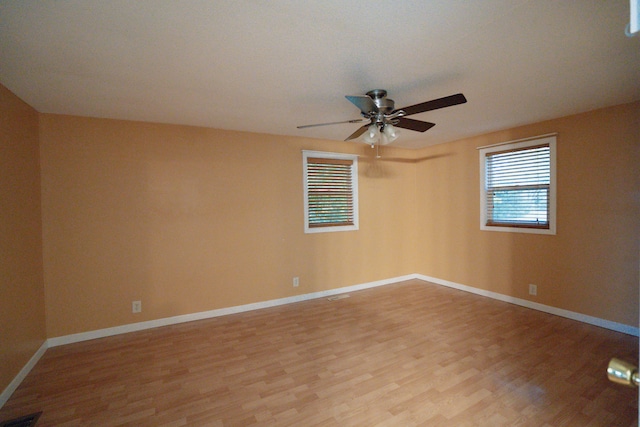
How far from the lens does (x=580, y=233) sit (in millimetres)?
3232

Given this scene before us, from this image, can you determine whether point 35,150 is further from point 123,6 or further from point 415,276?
point 415,276

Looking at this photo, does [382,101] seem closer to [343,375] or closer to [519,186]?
[343,375]

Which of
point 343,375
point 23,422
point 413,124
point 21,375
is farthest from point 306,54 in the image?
point 21,375

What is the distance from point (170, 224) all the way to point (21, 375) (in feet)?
5.70

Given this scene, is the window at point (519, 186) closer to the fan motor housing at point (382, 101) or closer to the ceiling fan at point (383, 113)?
the ceiling fan at point (383, 113)

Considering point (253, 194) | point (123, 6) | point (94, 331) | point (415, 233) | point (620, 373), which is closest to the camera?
point (620, 373)

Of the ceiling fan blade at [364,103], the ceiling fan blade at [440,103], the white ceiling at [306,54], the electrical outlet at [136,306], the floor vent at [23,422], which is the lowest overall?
the floor vent at [23,422]

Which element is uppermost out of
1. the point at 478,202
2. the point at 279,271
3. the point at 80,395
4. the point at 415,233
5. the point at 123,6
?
the point at 123,6

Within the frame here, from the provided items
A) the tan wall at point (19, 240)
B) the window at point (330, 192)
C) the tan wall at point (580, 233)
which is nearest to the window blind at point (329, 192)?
the window at point (330, 192)

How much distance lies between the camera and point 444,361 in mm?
2469

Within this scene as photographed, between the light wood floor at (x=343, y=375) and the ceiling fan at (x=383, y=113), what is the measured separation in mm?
2010

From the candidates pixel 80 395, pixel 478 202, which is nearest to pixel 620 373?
pixel 80 395

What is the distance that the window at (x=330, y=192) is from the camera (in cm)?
427

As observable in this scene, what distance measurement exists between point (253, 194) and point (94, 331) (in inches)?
91.2
